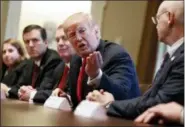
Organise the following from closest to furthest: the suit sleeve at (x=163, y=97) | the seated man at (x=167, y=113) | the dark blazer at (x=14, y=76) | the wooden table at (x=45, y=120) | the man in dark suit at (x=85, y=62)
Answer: the wooden table at (x=45, y=120) < the seated man at (x=167, y=113) < the suit sleeve at (x=163, y=97) < the man in dark suit at (x=85, y=62) < the dark blazer at (x=14, y=76)

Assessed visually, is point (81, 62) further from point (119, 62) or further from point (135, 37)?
point (135, 37)

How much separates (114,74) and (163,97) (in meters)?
0.47

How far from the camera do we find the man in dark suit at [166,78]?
1112 millimetres

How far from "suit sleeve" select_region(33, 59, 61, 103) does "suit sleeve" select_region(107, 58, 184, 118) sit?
0.77 m

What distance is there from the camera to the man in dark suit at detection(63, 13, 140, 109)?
1.57 m

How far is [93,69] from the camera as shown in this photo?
4.48 feet

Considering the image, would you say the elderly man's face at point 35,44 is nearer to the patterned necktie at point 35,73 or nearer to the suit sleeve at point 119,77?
the patterned necktie at point 35,73

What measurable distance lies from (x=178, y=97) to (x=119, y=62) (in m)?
0.54

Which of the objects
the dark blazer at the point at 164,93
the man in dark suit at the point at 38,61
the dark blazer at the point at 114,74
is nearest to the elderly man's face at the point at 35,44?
the man in dark suit at the point at 38,61

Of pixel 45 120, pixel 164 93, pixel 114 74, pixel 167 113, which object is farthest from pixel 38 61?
pixel 45 120

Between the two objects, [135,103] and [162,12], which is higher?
[162,12]

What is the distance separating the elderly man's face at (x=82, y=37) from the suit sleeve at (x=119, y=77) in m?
0.13

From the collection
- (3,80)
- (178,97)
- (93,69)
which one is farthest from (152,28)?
(178,97)

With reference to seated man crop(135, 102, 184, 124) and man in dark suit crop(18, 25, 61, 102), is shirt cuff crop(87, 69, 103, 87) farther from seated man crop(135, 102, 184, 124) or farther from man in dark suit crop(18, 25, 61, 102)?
man in dark suit crop(18, 25, 61, 102)
